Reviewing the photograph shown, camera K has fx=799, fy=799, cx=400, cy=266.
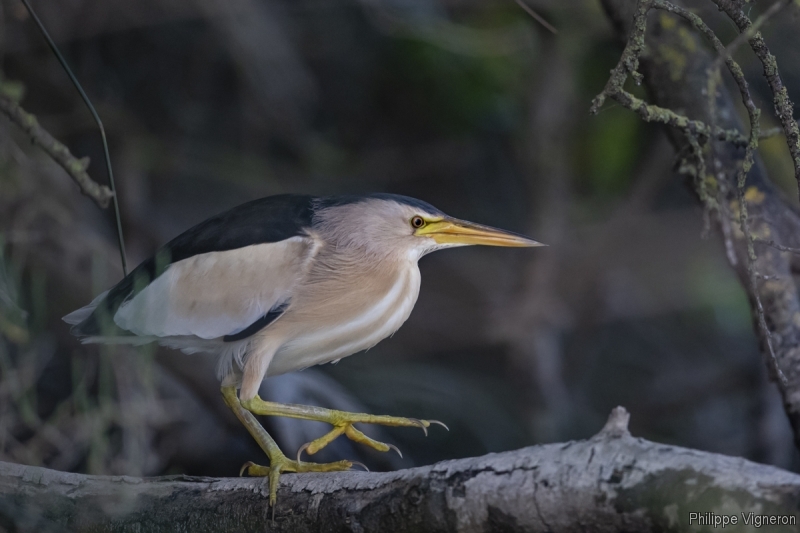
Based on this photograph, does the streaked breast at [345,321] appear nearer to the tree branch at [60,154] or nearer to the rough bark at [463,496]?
the rough bark at [463,496]

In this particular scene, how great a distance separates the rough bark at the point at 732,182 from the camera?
1.36 meters

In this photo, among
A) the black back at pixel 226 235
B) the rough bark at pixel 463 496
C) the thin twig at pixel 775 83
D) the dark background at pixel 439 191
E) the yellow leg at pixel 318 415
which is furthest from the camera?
the dark background at pixel 439 191

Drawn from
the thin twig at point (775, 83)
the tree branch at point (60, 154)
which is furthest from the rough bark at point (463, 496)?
the tree branch at point (60, 154)

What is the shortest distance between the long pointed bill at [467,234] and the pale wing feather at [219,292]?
222mm

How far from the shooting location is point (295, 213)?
58.7 inches

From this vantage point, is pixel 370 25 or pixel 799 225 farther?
pixel 370 25

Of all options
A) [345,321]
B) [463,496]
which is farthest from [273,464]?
[463,496]

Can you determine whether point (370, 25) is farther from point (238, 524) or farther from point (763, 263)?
point (238, 524)

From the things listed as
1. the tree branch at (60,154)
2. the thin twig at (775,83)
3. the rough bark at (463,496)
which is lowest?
the rough bark at (463,496)

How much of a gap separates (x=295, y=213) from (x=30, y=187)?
2.96 ft

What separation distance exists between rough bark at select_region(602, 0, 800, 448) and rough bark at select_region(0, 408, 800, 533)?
596mm

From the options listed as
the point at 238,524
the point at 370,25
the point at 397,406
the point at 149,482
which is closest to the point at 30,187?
the point at 149,482

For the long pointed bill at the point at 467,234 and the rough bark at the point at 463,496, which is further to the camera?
the long pointed bill at the point at 467,234

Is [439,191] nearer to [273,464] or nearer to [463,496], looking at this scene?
[273,464]
